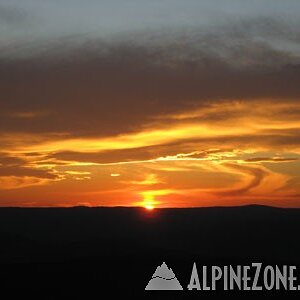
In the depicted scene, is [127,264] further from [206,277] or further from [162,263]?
[206,277]

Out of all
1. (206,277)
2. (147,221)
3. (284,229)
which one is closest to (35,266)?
(206,277)

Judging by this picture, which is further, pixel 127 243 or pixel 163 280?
pixel 127 243

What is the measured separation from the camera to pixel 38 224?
14775 cm

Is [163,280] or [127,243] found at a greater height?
[127,243]

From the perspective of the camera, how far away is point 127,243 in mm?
79625

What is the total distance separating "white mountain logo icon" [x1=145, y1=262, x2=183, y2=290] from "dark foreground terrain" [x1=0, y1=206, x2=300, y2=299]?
1.87ft

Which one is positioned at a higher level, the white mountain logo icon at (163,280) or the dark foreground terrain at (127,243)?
the dark foreground terrain at (127,243)

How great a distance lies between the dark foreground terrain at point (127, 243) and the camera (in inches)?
1945

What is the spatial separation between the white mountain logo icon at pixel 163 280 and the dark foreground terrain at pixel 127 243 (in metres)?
0.57

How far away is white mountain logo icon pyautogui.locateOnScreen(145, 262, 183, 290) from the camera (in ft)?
152

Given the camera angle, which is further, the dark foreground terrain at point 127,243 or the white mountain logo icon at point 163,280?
the dark foreground terrain at point 127,243

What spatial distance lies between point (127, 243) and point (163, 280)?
1256 inches

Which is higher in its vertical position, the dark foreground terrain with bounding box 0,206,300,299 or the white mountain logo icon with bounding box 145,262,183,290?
the dark foreground terrain with bounding box 0,206,300,299

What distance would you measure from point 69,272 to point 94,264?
3.36 metres
